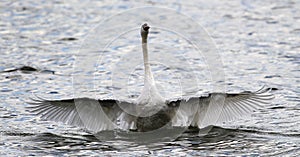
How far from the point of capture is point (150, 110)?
1139cm

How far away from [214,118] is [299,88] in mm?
2839

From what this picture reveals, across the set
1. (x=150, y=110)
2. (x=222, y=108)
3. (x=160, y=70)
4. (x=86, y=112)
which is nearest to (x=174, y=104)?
(x=150, y=110)

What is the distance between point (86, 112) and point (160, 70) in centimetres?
444

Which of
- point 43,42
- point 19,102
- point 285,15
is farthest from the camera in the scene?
point 285,15

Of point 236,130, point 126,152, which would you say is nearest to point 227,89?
point 236,130

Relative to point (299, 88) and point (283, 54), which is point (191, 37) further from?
point (299, 88)

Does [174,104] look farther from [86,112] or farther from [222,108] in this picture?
[86,112]

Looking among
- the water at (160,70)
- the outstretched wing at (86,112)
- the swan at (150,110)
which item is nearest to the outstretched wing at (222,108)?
the swan at (150,110)

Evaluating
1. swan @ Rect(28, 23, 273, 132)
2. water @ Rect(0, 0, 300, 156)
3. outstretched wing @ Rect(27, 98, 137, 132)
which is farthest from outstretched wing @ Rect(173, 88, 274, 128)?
outstretched wing @ Rect(27, 98, 137, 132)

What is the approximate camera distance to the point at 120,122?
11.7m

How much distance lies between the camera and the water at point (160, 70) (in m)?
10.9

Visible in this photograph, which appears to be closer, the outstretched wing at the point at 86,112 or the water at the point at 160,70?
the water at the point at 160,70

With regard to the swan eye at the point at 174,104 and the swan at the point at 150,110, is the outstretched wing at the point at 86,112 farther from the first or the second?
the swan eye at the point at 174,104

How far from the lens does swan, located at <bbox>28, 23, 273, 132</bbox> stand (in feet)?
37.2
